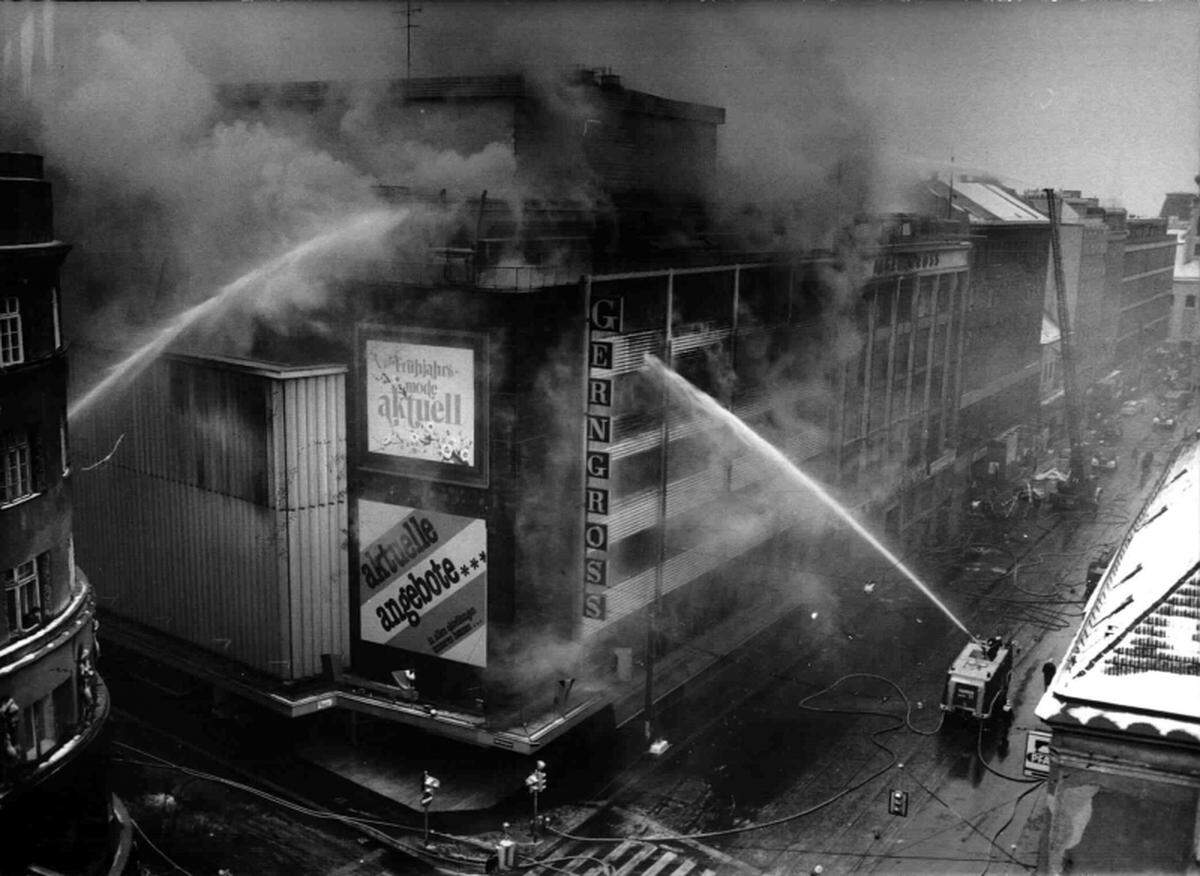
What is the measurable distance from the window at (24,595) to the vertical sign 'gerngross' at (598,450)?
1095 centimetres

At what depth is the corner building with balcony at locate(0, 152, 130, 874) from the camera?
1903 centimetres

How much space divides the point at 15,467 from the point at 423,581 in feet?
29.5

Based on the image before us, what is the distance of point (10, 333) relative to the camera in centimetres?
1914

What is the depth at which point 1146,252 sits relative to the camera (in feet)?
287

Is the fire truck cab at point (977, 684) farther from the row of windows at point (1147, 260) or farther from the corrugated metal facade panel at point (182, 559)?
the row of windows at point (1147, 260)

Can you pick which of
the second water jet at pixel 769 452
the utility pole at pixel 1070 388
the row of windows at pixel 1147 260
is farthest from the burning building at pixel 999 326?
the row of windows at pixel 1147 260

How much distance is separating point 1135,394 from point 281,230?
6934 centimetres

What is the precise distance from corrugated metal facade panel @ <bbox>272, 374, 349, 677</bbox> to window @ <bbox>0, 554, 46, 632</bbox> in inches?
225

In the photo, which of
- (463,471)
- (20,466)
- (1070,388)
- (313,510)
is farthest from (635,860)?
(1070,388)

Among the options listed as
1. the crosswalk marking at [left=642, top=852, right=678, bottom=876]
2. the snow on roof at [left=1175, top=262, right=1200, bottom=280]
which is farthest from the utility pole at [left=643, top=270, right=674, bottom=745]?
the snow on roof at [left=1175, top=262, right=1200, bottom=280]

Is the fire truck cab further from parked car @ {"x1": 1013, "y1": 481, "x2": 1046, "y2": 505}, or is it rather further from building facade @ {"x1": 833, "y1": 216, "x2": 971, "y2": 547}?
parked car @ {"x1": 1013, "y1": 481, "x2": 1046, "y2": 505}

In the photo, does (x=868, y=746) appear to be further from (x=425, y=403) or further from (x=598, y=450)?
(x=425, y=403)

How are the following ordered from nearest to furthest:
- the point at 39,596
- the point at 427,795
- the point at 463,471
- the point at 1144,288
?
the point at 39,596, the point at 427,795, the point at 463,471, the point at 1144,288

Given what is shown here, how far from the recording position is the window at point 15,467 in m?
19.3
